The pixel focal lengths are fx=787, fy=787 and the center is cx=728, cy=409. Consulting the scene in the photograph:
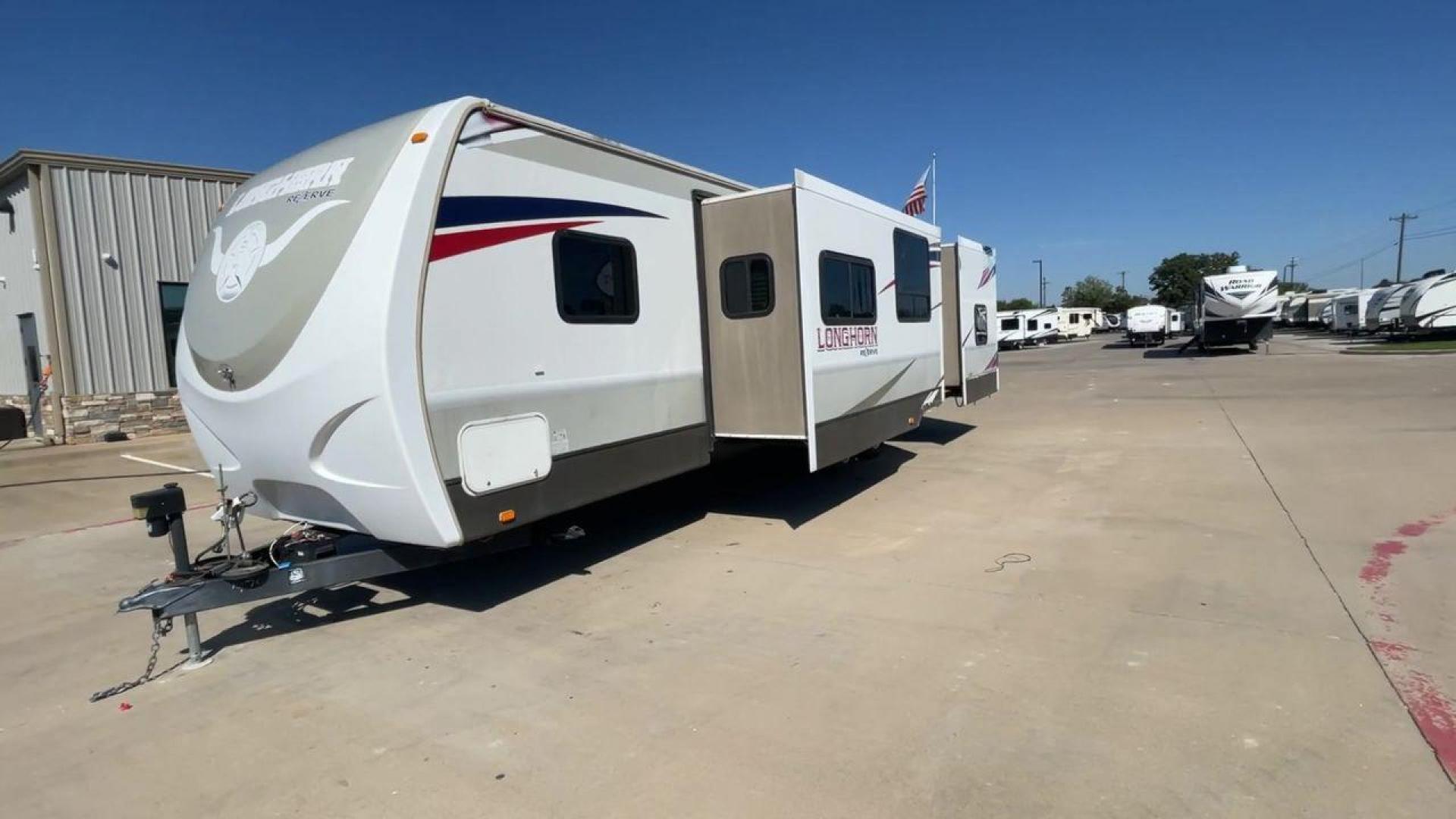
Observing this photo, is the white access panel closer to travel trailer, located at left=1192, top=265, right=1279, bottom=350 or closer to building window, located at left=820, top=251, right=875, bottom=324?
building window, located at left=820, top=251, right=875, bottom=324

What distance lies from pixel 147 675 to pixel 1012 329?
161 ft

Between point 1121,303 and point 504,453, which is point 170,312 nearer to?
point 504,453

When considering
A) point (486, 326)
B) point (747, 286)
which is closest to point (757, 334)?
→ point (747, 286)

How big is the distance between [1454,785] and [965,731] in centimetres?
170

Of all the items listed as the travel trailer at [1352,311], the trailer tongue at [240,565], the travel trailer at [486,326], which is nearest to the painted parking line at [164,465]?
the trailer tongue at [240,565]

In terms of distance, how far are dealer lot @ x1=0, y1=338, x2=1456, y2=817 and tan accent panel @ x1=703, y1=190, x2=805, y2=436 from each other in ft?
3.57

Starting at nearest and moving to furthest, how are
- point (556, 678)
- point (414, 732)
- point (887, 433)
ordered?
point (414, 732) → point (556, 678) → point (887, 433)

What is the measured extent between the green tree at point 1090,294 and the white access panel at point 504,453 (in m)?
111

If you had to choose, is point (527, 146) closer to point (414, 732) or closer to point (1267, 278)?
point (414, 732)

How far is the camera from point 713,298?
650cm

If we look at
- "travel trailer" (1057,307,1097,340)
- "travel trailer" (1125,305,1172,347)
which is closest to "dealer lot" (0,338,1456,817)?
"travel trailer" (1125,305,1172,347)

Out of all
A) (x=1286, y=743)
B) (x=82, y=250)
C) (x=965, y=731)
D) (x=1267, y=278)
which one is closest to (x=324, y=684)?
(x=965, y=731)

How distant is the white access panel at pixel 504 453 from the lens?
172 inches

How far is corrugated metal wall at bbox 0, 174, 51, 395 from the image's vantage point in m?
15.4
